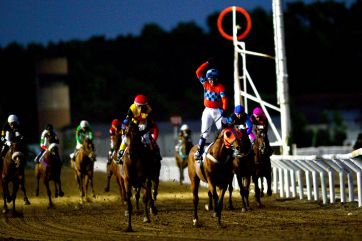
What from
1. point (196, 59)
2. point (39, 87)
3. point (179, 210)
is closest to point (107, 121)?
point (39, 87)

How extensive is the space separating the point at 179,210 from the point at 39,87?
2636 inches

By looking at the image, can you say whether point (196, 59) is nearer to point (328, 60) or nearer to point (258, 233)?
point (328, 60)

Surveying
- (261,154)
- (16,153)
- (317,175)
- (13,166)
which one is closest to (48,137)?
(13,166)

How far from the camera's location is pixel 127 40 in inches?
4604

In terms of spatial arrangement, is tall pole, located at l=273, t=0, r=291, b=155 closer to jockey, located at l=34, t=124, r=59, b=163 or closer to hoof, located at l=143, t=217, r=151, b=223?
jockey, located at l=34, t=124, r=59, b=163

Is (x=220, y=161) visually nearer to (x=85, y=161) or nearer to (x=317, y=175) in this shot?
(x=317, y=175)

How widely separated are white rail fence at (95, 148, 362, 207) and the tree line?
43.2 m

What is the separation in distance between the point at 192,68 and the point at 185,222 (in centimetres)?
8298

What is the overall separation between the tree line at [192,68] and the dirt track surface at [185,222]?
45.4m

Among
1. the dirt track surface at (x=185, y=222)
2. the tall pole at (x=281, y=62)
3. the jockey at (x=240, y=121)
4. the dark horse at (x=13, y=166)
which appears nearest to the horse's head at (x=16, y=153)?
the dark horse at (x=13, y=166)

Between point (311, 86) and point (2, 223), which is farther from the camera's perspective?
point (311, 86)

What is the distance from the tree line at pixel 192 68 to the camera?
81688 millimetres

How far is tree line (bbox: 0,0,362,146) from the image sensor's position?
81.7m

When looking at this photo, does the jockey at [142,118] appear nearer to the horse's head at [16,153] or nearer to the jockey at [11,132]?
the horse's head at [16,153]
